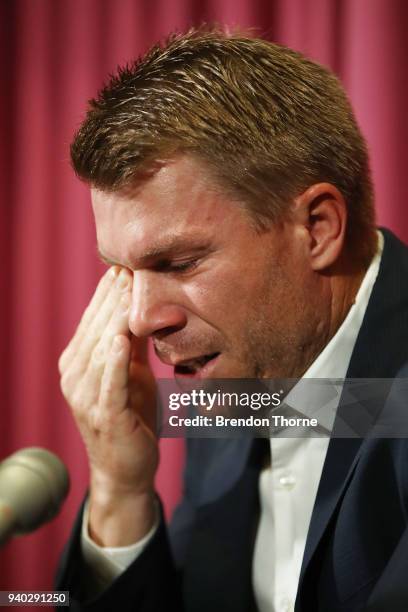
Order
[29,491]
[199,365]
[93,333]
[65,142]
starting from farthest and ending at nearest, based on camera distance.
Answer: [65,142]
[93,333]
[199,365]
[29,491]

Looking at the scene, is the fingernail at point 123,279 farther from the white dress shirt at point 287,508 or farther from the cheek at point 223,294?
the white dress shirt at point 287,508

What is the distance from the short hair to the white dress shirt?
0.14 meters

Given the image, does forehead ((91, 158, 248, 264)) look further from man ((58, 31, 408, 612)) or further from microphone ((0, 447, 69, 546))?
microphone ((0, 447, 69, 546))

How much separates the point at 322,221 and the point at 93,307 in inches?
13.1

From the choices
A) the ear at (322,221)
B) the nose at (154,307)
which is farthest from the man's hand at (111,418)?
the ear at (322,221)

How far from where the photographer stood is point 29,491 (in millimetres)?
757

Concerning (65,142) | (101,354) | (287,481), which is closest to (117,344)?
(101,354)

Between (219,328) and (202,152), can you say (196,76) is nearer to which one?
(202,152)

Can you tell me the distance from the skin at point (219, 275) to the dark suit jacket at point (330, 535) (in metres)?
0.07

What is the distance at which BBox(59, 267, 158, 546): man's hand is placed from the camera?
940 millimetres

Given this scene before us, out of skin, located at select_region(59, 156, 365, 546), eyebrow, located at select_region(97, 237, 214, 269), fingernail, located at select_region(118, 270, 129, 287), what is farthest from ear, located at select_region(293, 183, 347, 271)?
fingernail, located at select_region(118, 270, 129, 287)

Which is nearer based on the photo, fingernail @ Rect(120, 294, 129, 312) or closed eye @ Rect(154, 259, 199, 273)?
closed eye @ Rect(154, 259, 199, 273)

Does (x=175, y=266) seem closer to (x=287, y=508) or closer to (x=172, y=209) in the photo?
(x=172, y=209)

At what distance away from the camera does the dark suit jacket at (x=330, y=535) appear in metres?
0.76
